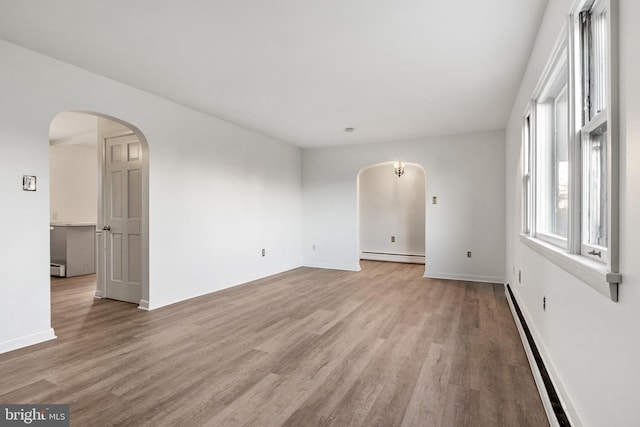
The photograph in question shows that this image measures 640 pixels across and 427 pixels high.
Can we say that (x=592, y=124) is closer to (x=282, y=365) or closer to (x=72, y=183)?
(x=282, y=365)

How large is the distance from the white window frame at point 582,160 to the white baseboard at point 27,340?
3.94 m

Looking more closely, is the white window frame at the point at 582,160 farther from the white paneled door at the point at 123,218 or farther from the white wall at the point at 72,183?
the white wall at the point at 72,183

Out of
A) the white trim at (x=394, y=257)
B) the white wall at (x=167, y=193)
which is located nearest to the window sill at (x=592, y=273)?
the white wall at (x=167, y=193)

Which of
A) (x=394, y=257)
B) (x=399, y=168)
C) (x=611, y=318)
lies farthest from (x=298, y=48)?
(x=394, y=257)

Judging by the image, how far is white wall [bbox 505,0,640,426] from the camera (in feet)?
3.30

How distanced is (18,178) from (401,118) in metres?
4.37

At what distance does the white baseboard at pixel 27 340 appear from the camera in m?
2.69

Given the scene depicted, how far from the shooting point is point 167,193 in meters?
4.09

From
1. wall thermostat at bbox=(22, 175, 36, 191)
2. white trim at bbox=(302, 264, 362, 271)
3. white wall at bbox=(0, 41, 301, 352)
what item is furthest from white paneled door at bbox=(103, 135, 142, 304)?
white trim at bbox=(302, 264, 362, 271)

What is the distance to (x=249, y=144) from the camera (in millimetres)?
5523

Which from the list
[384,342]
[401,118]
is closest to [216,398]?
[384,342]

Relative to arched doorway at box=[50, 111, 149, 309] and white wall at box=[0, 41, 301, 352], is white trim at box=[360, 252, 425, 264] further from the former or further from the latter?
arched doorway at box=[50, 111, 149, 309]

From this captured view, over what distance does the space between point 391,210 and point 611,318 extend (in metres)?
6.75

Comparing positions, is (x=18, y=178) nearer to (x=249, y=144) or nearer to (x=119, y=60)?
(x=119, y=60)
